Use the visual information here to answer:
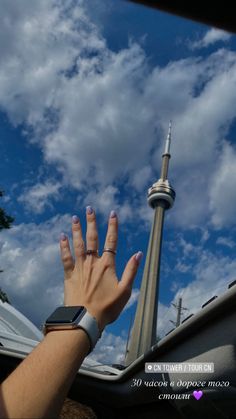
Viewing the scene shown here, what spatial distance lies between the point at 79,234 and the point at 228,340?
69.2 inches

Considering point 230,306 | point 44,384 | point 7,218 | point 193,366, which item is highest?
point 7,218

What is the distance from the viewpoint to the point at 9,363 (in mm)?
3912

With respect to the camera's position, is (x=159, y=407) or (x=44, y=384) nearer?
(x=44, y=384)

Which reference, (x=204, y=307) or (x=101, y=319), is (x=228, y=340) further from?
(x=101, y=319)

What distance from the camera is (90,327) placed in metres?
1.34

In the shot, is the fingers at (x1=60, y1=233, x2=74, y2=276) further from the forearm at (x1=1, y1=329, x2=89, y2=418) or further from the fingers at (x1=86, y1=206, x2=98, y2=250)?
the forearm at (x1=1, y1=329, x2=89, y2=418)

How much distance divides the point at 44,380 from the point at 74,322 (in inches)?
8.4

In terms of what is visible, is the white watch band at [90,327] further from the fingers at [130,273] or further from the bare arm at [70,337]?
the fingers at [130,273]

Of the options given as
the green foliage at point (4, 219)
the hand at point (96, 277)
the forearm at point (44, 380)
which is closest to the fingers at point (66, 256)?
the hand at point (96, 277)

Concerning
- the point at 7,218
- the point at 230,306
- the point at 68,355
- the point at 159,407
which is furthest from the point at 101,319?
the point at 7,218

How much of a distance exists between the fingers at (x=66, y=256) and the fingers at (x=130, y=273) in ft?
0.69

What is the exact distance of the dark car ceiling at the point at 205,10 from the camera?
31.7 inches

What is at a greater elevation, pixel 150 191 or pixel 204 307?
pixel 150 191

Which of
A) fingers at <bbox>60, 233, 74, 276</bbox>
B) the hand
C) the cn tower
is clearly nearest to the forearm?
the hand
